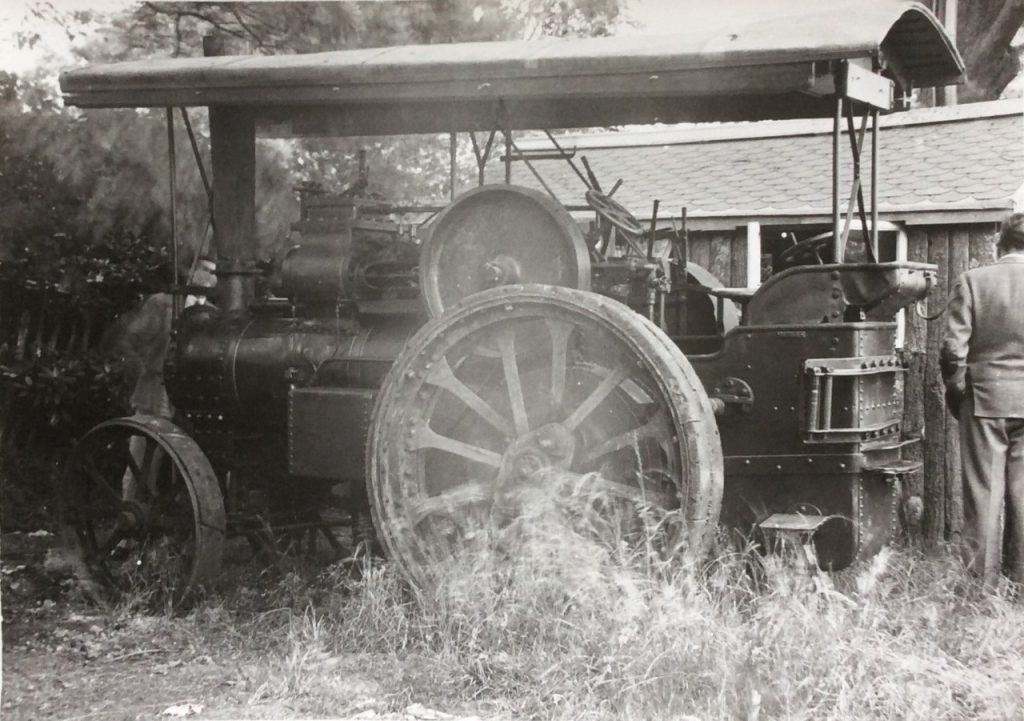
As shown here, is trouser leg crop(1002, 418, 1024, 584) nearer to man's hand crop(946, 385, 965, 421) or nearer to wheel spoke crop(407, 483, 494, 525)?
man's hand crop(946, 385, 965, 421)

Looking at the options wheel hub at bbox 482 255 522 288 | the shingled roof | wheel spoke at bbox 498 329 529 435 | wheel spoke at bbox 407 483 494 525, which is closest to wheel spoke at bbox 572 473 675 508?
wheel spoke at bbox 498 329 529 435

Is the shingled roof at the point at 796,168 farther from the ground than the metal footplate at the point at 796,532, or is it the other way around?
the shingled roof at the point at 796,168

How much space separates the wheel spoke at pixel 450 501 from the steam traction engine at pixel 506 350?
15 millimetres

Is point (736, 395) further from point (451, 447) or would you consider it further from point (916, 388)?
point (916, 388)

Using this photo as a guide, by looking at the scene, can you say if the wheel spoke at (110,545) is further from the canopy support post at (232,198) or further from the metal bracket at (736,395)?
the metal bracket at (736,395)

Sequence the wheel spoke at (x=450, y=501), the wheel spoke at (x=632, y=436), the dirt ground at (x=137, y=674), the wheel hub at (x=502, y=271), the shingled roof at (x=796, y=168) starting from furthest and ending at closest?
1. the shingled roof at (x=796, y=168)
2. the wheel hub at (x=502, y=271)
3. the wheel spoke at (x=450, y=501)
4. the wheel spoke at (x=632, y=436)
5. the dirt ground at (x=137, y=674)

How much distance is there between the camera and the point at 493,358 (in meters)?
4.83

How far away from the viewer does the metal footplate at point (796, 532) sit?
435cm

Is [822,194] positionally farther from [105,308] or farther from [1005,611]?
→ [105,308]

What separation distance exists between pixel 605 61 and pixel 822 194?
10.9ft

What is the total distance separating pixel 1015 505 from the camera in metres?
5.01

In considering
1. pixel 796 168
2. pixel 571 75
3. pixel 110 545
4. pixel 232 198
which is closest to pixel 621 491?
pixel 571 75

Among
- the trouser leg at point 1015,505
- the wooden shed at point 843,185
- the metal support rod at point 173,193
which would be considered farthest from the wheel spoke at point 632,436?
the metal support rod at point 173,193

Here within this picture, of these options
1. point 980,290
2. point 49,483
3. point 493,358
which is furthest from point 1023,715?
point 49,483
